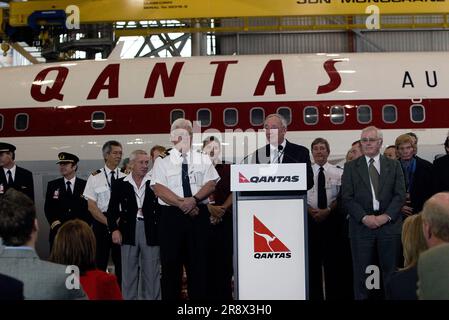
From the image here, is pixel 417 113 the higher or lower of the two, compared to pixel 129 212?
higher

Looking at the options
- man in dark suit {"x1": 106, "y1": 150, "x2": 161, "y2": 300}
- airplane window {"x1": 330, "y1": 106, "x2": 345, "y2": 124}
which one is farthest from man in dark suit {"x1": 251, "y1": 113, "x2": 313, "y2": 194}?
airplane window {"x1": 330, "y1": 106, "x2": 345, "y2": 124}

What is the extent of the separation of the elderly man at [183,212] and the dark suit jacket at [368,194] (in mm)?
1667

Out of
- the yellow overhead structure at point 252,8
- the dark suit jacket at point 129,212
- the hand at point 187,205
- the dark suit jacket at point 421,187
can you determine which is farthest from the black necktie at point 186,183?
the yellow overhead structure at point 252,8

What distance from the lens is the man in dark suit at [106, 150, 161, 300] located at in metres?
10.2

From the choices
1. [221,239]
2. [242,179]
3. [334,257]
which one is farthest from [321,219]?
[242,179]

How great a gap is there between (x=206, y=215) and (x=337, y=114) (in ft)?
19.7

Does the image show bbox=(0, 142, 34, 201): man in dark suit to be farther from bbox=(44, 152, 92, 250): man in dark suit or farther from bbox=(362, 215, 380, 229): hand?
bbox=(362, 215, 380, 229): hand

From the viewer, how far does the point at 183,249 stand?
8.91m

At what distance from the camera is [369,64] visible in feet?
48.4

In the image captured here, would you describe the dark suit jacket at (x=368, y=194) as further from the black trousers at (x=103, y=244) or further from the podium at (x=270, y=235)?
the black trousers at (x=103, y=244)

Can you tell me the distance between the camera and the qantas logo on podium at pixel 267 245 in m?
7.24

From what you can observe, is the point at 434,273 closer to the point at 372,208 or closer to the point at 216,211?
the point at 372,208

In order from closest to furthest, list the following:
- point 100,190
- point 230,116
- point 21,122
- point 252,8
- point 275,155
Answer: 1. point 275,155
2. point 100,190
3. point 230,116
4. point 21,122
5. point 252,8
